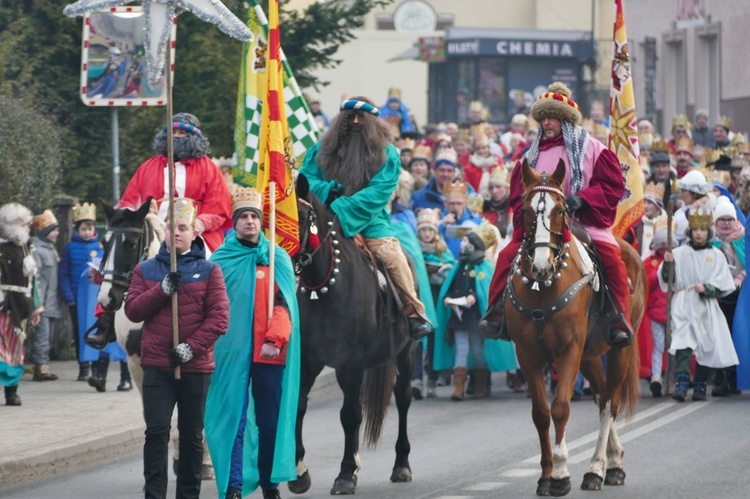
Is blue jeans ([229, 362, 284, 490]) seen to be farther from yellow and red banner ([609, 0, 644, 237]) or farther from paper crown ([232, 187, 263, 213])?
yellow and red banner ([609, 0, 644, 237])

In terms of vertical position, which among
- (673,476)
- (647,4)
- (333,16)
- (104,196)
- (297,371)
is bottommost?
(673,476)

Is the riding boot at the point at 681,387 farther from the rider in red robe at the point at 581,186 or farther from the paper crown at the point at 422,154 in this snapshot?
the paper crown at the point at 422,154

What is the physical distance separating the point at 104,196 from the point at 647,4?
27836mm

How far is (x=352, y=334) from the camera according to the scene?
1253 centimetres

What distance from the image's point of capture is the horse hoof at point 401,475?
12.7 metres

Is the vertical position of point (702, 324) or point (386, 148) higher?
point (386, 148)

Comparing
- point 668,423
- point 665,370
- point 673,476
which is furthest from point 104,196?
point 673,476

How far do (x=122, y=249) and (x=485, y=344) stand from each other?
23.1 ft

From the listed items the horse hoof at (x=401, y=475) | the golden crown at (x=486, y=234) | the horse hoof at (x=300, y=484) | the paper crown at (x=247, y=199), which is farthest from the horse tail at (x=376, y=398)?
the golden crown at (x=486, y=234)

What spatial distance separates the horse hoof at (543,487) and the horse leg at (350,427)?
51.3 inches

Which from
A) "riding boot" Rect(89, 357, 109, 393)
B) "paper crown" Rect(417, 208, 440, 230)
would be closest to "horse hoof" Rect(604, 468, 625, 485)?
"paper crown" Rect(417, 208, 440, 230)

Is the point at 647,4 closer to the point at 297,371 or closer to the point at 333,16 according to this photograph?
the point at 333,16

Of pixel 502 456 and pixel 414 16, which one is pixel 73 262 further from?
pixel 414 16

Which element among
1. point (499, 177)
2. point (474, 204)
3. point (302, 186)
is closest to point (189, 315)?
point (302, 186)
